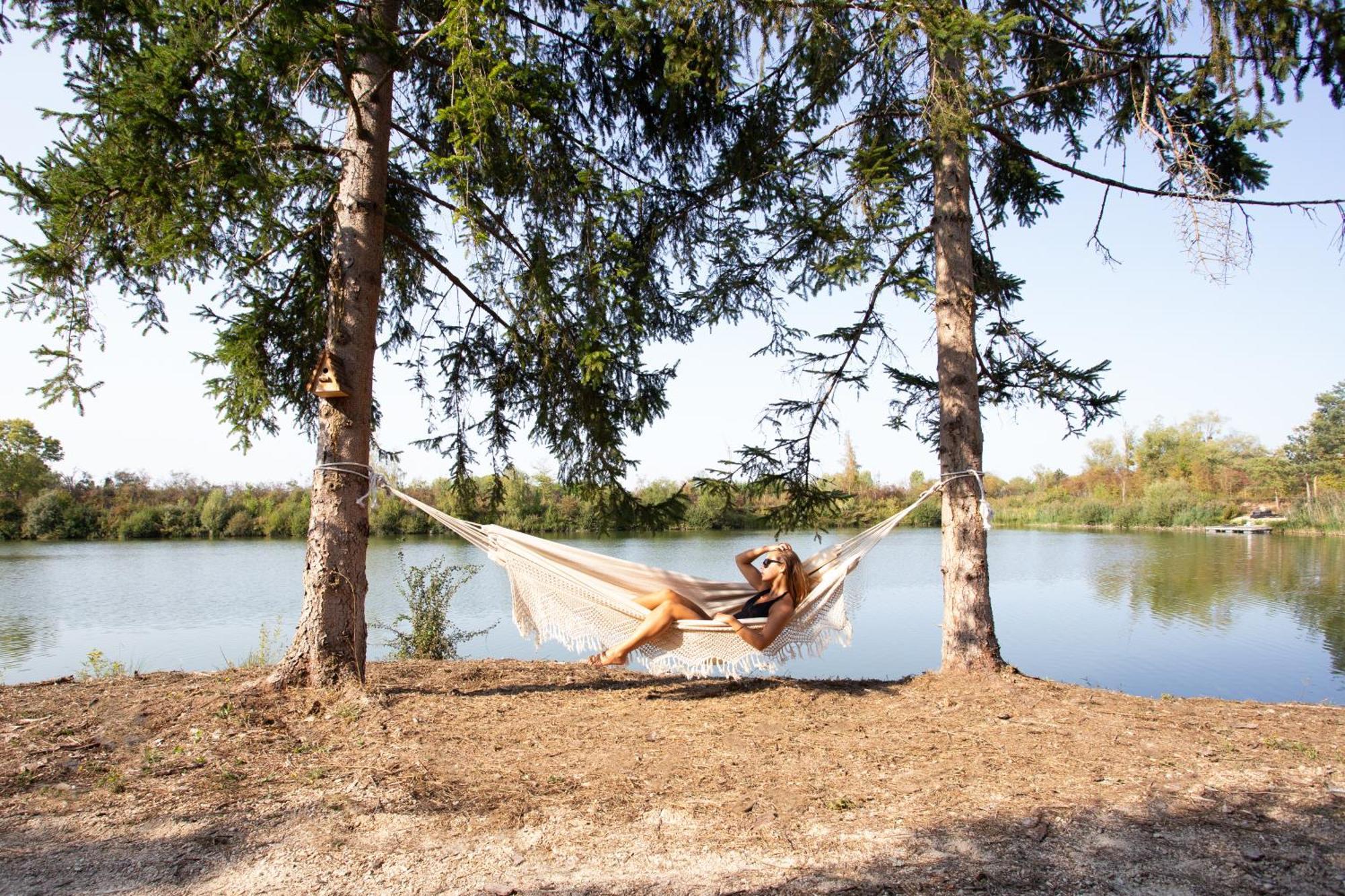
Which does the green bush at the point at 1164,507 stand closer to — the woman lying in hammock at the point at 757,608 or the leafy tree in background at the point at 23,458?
the woman lying in hammock at the point at 757,608

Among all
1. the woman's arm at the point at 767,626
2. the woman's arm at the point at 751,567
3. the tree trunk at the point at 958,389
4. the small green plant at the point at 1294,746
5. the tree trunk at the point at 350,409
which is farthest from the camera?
the woman's arm at the point at 751,567

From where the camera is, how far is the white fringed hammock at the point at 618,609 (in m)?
3.43

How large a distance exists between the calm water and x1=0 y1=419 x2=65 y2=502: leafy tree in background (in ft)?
12.2

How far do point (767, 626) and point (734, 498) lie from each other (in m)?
1.34

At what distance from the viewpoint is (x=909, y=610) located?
30.6ft

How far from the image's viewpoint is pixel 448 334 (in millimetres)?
4812

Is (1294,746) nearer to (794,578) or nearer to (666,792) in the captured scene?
(794,578)

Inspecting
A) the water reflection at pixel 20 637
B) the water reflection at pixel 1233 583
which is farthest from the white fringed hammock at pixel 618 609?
the water reflection at pixel 1233 583

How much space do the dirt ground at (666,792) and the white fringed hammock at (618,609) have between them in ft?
0.69

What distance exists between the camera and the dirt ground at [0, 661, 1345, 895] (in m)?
1.80

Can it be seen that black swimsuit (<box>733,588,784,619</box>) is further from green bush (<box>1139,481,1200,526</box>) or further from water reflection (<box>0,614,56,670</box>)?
green bush (<box>1139,481,1200,526</box>)

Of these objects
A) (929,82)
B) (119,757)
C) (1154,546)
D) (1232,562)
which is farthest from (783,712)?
(1154,546)

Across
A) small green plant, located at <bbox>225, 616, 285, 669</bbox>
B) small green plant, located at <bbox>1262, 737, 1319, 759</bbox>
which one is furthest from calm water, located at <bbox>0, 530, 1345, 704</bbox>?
small green plant, located at <bbox>1262, 737, 1319, 759</bbox>

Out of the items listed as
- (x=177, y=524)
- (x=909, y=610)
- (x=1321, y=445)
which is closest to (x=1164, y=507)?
(x=1321, y=445)
